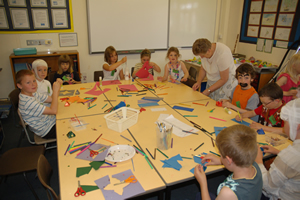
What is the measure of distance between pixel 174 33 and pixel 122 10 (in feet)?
4.64

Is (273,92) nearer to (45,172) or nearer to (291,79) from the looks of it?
(291,79)

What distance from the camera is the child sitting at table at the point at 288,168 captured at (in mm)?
1283

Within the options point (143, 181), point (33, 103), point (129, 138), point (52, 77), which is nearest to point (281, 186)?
point (143, 181)

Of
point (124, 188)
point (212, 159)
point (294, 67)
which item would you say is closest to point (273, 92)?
point (212, 159)

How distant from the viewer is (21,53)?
3.99m

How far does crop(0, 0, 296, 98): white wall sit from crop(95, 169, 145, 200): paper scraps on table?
12.7ft

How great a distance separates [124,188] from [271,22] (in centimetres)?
487

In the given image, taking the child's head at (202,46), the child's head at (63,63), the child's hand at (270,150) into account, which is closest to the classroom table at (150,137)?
the child's hand at (270,150)

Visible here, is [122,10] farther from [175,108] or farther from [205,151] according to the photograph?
[205,151]

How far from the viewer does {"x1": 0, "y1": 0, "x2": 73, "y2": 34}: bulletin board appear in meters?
3.99

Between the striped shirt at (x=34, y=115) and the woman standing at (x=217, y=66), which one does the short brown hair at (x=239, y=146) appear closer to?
the woman standing at (x=217, y=66)

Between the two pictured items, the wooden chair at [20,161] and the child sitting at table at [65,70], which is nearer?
the wooden chair at [20,161]

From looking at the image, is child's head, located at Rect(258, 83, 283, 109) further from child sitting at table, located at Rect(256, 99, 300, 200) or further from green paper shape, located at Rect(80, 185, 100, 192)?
green paper shape, located at Rect(80, 185, 100, 192)

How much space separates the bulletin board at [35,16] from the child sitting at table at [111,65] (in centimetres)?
146
